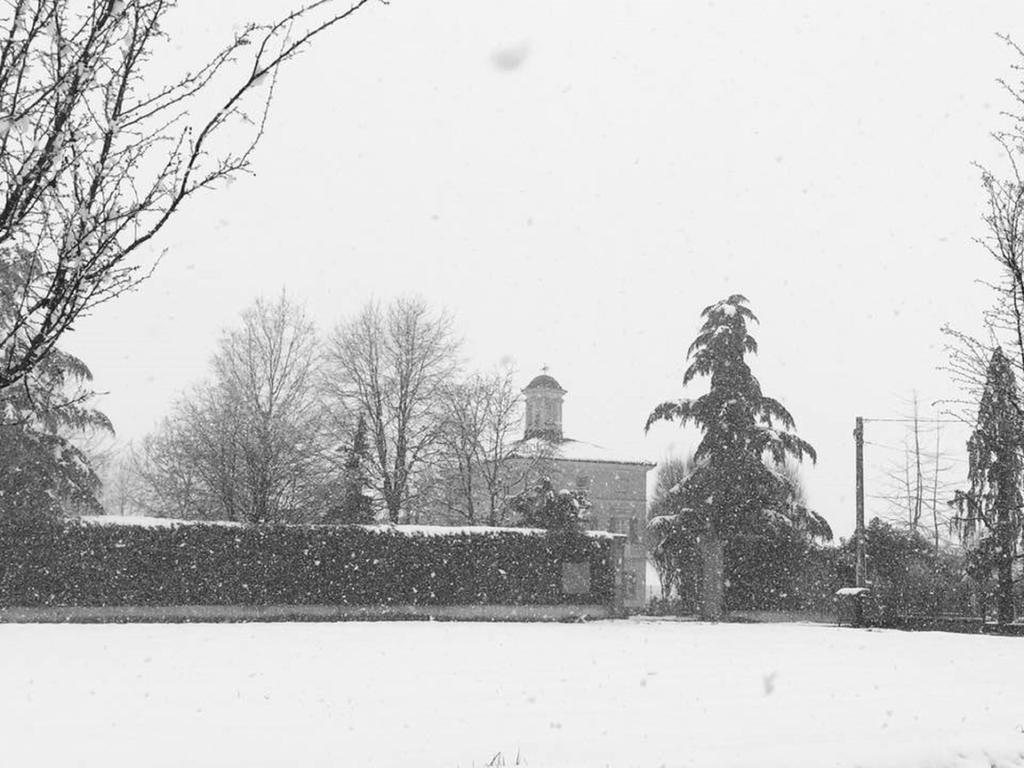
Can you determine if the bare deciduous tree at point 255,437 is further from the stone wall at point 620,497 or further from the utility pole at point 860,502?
the stone wall at point 620,497

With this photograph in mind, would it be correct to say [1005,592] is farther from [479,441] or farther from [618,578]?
[479,441]

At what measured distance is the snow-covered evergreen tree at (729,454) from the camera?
35594 millimetres

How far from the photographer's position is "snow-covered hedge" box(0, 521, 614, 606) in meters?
25.2

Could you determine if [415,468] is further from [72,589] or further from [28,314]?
[28,314]

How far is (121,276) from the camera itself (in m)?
4.29

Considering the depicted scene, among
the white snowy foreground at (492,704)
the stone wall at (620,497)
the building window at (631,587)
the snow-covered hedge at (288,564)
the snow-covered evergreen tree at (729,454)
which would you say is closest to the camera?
the white snowy foreground at (492,704)

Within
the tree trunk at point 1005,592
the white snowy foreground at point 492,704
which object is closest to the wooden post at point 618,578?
the tree trunk at point 1005,592

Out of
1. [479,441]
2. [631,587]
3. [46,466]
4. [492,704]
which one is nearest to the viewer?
[492,704]

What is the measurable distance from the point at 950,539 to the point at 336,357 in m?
27.2

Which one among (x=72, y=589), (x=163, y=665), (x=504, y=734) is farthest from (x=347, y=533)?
(x=504, y=734)

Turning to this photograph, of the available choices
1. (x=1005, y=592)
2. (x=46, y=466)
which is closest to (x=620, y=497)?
(x=1005, y=592)

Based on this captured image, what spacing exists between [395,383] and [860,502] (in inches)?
698

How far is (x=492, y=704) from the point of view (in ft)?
34.3

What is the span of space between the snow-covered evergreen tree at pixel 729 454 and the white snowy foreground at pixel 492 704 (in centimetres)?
1582
